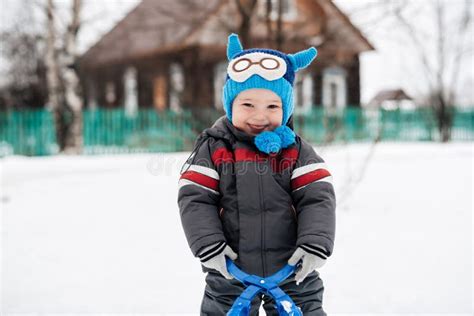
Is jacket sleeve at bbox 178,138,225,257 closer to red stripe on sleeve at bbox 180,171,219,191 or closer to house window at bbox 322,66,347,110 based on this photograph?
red stripe on sleeve at bbox 180,171,219,191

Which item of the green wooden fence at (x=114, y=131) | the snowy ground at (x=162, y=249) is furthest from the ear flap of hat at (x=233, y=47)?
the green wooden fence at (x=114, y=131)

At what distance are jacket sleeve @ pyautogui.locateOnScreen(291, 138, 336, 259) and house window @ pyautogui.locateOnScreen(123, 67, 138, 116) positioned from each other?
64.7 feet

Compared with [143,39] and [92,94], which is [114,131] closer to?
[143,39]

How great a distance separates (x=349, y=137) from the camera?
59.8 feet

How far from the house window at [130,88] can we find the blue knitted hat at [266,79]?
19.6 meters

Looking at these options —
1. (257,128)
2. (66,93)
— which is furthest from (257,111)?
(66,93)

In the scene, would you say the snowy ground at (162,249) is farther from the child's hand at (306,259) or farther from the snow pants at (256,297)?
the child's hand at (306,259)

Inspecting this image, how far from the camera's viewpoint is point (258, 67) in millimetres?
1870

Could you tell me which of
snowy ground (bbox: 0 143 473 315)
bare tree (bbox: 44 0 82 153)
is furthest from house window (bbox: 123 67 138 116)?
snowy ground (bbox: 0 143 473 315)

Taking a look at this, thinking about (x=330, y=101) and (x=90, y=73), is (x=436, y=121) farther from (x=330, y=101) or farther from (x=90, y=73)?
(x=90, y=73)

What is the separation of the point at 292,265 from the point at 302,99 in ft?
59.0

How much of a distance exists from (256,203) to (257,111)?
0.35 metres

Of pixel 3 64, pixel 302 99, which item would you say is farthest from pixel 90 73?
pixel 302 99

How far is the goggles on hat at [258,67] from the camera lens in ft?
6.13
